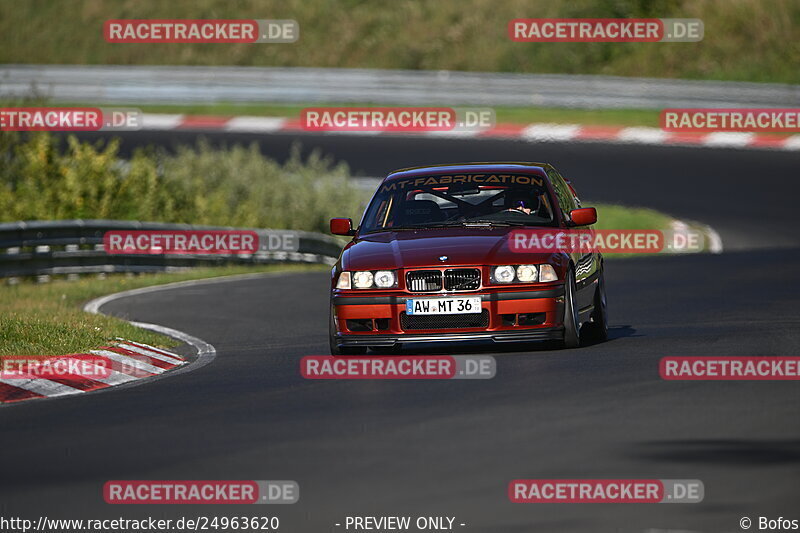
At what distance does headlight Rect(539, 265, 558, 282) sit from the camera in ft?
37.6

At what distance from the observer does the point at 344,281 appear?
11.7 m

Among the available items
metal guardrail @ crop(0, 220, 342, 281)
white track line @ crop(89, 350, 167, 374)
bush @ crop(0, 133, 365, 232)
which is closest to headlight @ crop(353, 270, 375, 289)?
white track line @ crop(89, 350, 167, 374)

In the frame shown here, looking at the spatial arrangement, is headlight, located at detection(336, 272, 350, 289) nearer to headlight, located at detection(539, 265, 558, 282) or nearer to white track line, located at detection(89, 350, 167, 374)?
headlight, located at detection(539, 265, 558, 282)

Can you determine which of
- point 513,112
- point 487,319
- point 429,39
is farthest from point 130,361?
point 429,39

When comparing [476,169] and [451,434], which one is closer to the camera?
[451,434]

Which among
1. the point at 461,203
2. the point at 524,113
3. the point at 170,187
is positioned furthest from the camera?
the point at 524,113

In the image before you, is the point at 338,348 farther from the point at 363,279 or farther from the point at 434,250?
the point at 434,250

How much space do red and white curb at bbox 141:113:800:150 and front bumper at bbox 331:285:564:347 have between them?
23.8 meters

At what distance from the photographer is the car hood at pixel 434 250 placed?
1144 cm

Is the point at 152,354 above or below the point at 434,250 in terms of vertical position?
below

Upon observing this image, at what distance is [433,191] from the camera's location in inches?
504

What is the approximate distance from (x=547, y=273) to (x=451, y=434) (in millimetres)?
3376

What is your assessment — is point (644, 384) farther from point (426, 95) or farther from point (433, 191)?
point (426, 95)

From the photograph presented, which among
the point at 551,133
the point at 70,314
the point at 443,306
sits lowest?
the point at 443,306
